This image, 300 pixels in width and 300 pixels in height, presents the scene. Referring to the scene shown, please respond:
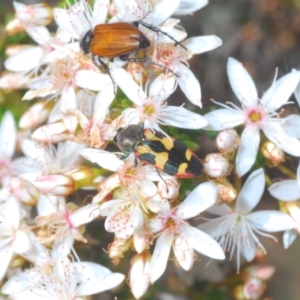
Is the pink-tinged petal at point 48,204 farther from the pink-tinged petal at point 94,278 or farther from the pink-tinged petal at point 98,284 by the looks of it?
the pink-tinged petal at point 98,284

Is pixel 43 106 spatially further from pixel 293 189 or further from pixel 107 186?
pixel 293 189

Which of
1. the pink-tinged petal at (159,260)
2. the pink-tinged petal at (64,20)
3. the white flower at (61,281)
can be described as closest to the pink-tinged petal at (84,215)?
the white flower at (61,281)

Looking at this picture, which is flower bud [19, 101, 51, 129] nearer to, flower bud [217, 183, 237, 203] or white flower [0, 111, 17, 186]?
white flower [0, 111, 17, 186]

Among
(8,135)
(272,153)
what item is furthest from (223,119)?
(8,135)

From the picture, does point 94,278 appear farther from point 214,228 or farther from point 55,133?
point 55,133

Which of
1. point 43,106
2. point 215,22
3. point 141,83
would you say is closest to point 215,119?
point 141,83

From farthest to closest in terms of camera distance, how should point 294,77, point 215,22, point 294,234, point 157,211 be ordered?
point 215,22
point 294,234
point 294,77
point 157,211
